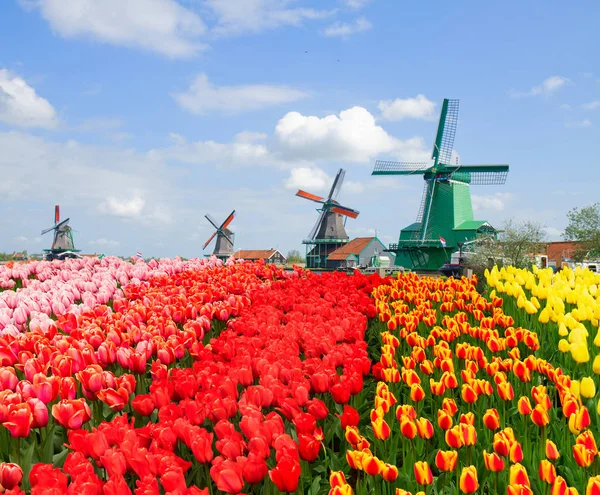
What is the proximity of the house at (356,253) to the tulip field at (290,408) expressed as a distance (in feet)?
189

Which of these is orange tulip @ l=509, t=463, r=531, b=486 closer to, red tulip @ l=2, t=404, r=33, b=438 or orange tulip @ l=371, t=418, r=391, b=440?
orange tulip @ l=371, t=418, r=391, b=440

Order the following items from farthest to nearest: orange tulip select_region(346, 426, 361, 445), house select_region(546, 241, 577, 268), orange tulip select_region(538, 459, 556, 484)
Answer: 1. house select_region(546, 241, 577, 268)
2. orange tulip select_region(346, 426, 361, 445)
3. orange tulip select_region(538, 459, 556, 484)

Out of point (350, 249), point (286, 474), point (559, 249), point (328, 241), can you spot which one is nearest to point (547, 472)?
point (286, 474)

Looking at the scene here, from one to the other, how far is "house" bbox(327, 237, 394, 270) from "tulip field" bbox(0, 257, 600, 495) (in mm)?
57521

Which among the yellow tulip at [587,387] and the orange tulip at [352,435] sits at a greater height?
the yellow tulip at [587,387]

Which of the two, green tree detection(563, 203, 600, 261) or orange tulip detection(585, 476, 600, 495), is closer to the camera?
orange tulip detection(585, 476, 600, 495)

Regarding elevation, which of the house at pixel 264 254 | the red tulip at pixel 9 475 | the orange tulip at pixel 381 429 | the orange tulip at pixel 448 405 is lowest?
the red tulip at pixel 9 475

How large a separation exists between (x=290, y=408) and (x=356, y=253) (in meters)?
62.7

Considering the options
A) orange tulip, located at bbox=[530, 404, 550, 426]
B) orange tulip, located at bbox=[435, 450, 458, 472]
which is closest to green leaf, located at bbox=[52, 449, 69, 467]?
orange tulip, located at bbox=[435, 450, 458, 472]

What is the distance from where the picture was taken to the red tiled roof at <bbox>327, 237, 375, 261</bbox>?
64.5 metres

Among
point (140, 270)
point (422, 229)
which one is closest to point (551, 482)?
point (140, 270)

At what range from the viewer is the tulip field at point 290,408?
243 centimetres

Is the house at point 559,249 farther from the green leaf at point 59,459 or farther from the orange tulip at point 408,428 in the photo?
the green leaf at point 59,459

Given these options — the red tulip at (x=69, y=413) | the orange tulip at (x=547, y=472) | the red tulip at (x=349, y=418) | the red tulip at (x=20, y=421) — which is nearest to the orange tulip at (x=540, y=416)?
the orange tulip at (x=547, y=472)
